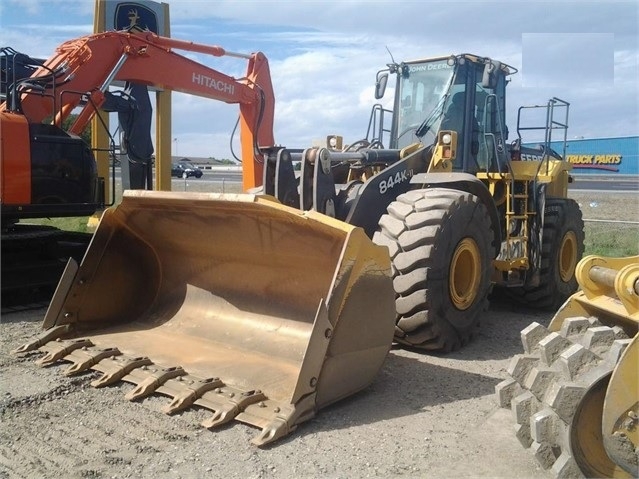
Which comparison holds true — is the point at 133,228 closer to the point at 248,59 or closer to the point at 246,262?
the point at 246,262

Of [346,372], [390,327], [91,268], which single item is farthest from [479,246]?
[91,268]

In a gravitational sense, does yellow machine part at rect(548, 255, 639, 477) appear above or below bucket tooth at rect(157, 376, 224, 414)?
above

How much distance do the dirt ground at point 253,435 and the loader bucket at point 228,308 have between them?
120 millimetres

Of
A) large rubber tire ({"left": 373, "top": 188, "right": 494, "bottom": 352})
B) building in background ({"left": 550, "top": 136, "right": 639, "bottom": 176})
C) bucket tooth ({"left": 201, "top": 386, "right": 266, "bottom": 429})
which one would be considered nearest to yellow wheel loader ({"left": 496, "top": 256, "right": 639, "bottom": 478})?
bucket tooth ({"left": 201, "top": 386, "right": 266, "bottom": 429})

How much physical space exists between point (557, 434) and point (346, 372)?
1.41 m

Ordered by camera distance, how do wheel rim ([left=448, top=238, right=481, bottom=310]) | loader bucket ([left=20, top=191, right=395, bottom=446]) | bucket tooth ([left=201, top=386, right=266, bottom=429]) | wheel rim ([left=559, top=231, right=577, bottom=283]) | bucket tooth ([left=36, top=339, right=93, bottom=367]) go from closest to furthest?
bucket tooth ([left=201, top=386, right=266, bottom=429]) → loader bucket ([left=20, top=191, right=395, bottom=446]) → bucket tooth ([left=36, top=339, right=93, bottom=367]) → wheel rim ([left=448, top=238, right=481, bottom=310]) → wheel rim ([left=559, top=231, right=577, bottom=283])

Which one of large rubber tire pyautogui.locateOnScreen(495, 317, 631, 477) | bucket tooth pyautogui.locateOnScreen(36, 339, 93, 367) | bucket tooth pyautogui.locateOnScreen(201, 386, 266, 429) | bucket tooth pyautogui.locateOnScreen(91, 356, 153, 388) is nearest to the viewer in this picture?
large rubber tire pyautogui.locateOnScreen(495, 317, 631, 477)

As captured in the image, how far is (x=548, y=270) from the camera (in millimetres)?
7363

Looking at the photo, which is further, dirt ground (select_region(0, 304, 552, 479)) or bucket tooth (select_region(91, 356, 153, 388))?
bucket tooth (select_region(91, 356, 153, 388))

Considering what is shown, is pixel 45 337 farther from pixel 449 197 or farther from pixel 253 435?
pixel 449 197

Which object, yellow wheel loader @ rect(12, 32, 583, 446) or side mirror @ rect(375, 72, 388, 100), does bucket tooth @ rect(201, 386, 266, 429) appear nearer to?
yellow wheel loader @ rect(12, 32, 583, 446)

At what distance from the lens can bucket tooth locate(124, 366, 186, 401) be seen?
13.6 ft

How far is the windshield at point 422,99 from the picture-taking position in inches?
273

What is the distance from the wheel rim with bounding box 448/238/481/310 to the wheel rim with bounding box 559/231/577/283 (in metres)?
2.54
